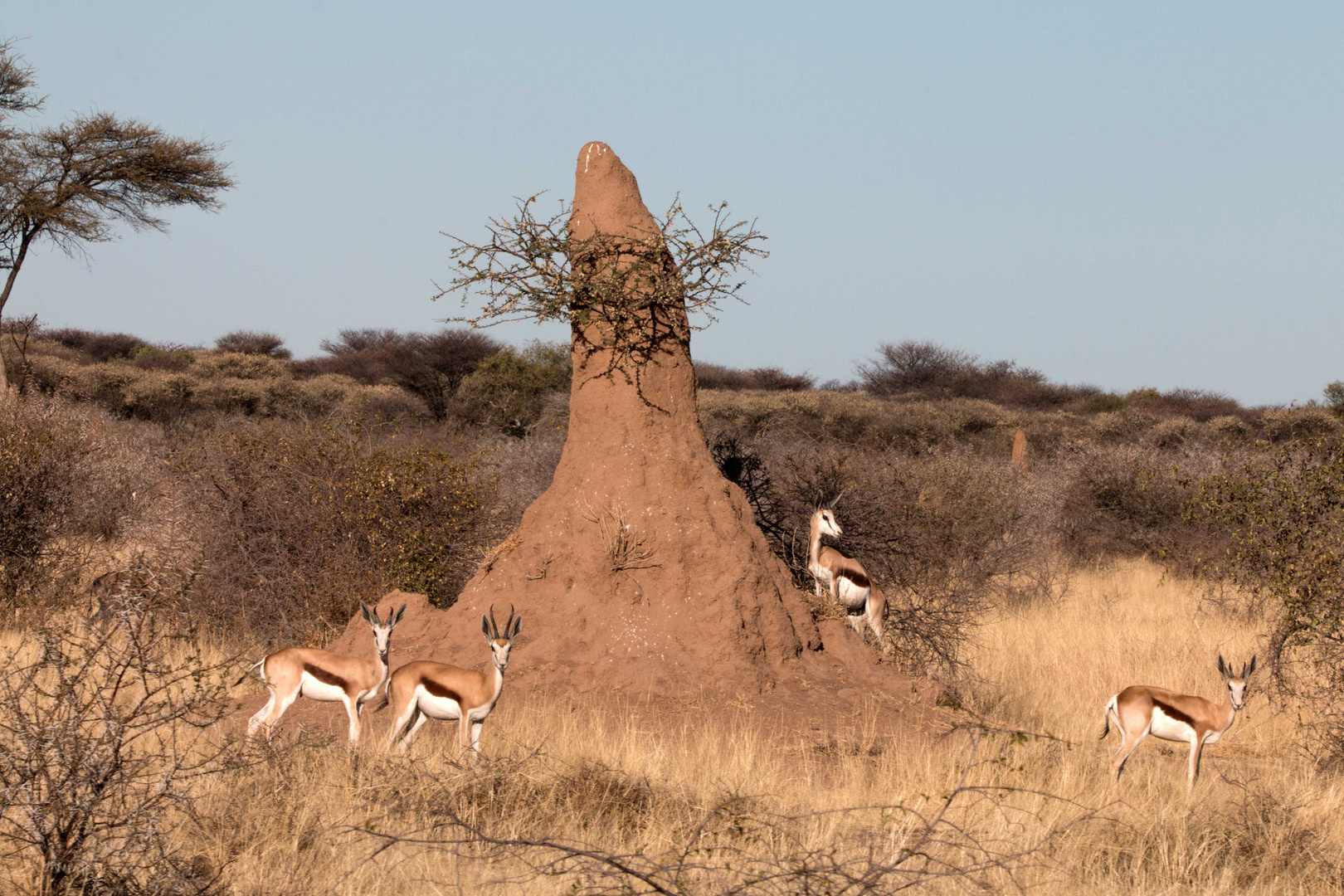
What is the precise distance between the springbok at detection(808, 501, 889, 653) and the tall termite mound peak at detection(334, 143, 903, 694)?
1.27 meters

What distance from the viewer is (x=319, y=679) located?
6332 millimetres

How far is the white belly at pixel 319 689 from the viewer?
631 centimetres

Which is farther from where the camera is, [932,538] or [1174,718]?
[932,538]

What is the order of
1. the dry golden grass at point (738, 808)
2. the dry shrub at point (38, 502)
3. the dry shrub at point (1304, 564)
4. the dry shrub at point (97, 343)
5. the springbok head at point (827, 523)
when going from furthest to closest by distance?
the dry shrub at point (97, 343)
the dry shrub at point (38, 502)
the springbok head at point (827, 523)
the dry shrub at point (1304, 564)
the dry golden grass at point (738, 808)

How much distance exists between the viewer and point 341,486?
1030 cm

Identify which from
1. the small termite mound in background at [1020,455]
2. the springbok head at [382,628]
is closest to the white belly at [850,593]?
the springbok head at [382,628]

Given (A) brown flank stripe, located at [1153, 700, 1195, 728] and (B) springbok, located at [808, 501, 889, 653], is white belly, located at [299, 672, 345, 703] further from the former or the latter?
(A) brown flank stripe, located at [1153, 700, 1195, 728]

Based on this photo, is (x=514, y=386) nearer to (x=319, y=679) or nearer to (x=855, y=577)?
(x=855, y=577)

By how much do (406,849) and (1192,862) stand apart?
331 centimetres

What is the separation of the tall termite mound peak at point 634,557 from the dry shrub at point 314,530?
2388 mm

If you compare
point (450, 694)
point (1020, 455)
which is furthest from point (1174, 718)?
point (1020, 455)

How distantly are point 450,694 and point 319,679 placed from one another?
0.89m

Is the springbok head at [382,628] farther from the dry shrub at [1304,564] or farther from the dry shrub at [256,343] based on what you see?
the dry shrub at [256,343]

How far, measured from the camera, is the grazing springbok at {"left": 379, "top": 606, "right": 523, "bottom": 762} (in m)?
5.90
